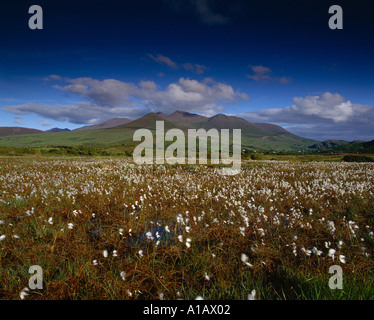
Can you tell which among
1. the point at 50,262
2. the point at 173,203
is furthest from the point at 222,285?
the point at 173,203

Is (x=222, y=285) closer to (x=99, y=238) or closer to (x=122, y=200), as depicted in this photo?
(x=99, y=238)

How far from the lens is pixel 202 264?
3.10 metres

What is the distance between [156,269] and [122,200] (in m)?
4.00

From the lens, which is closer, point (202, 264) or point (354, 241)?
point (202, 264)

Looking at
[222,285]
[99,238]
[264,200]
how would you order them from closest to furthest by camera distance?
1. [222,285]
2. [99,238]
3. [264,200]

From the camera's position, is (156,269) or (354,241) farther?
(354,241)
